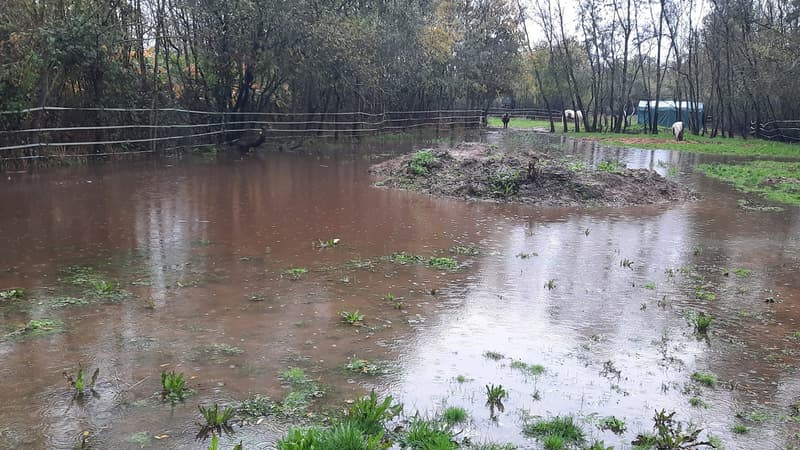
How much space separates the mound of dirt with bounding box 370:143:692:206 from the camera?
1271 centimetres

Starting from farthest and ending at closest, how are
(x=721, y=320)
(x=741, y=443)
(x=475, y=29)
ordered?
(x=475, y=29) → (x=721, y=320) → (x=741, y=443)

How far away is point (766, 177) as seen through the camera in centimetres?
1659

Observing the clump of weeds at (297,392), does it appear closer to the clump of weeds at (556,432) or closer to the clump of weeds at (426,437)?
the clump of weeds at (426,437)

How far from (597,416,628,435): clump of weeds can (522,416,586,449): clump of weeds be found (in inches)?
6.4

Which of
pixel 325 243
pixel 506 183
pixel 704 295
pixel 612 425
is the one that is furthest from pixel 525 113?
pixel 612 425

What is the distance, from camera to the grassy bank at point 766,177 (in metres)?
14.1

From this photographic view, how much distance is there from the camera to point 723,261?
27.4 feet

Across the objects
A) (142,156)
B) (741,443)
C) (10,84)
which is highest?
(10,84)

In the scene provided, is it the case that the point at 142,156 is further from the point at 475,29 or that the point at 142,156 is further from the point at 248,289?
the point at 475,29

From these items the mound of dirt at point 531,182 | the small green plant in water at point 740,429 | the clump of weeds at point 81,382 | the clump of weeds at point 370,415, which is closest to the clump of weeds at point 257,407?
the clump of weeds at point 370,415

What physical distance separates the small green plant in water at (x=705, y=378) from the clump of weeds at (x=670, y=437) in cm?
81

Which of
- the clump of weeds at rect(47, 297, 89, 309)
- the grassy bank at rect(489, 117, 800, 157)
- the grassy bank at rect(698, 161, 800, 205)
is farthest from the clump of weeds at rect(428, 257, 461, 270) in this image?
the grassy bank at rect(489, 117, 800, 157)

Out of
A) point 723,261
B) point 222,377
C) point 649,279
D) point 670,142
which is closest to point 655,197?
point 723,261

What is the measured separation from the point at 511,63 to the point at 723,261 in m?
31.9
